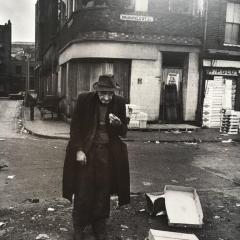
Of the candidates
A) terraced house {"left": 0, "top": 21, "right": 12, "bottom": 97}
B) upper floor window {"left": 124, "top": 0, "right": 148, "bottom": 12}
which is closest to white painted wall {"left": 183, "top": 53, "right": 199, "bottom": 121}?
upper floor window {"left": 124, "top": 0, "right": 148, "bottom": 12}

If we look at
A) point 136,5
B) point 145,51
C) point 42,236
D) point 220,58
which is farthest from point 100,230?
point 220,58

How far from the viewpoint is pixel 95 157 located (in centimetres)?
508

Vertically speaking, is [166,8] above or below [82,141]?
above

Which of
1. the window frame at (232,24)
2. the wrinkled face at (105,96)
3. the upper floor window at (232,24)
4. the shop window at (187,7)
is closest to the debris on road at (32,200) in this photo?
the wrinkled face at (105,96)

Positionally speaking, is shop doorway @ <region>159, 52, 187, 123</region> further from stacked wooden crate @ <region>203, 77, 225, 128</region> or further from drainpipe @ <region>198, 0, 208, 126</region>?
stacked wooden crate @ <region>203, 77, 225, 128</region>

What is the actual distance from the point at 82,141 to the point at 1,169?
188 inches

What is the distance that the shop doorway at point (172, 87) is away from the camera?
18.2 m

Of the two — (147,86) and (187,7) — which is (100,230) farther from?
(187,7)

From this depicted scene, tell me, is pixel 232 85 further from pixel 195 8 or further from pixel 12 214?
pixel 12 214

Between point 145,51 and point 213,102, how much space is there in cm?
385

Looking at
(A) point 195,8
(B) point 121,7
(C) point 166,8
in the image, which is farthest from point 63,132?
(A) point 195,8

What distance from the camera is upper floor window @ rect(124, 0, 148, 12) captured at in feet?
56.6

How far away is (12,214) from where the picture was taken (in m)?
6.16

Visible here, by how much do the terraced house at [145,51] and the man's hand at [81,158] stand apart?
12.4 m
